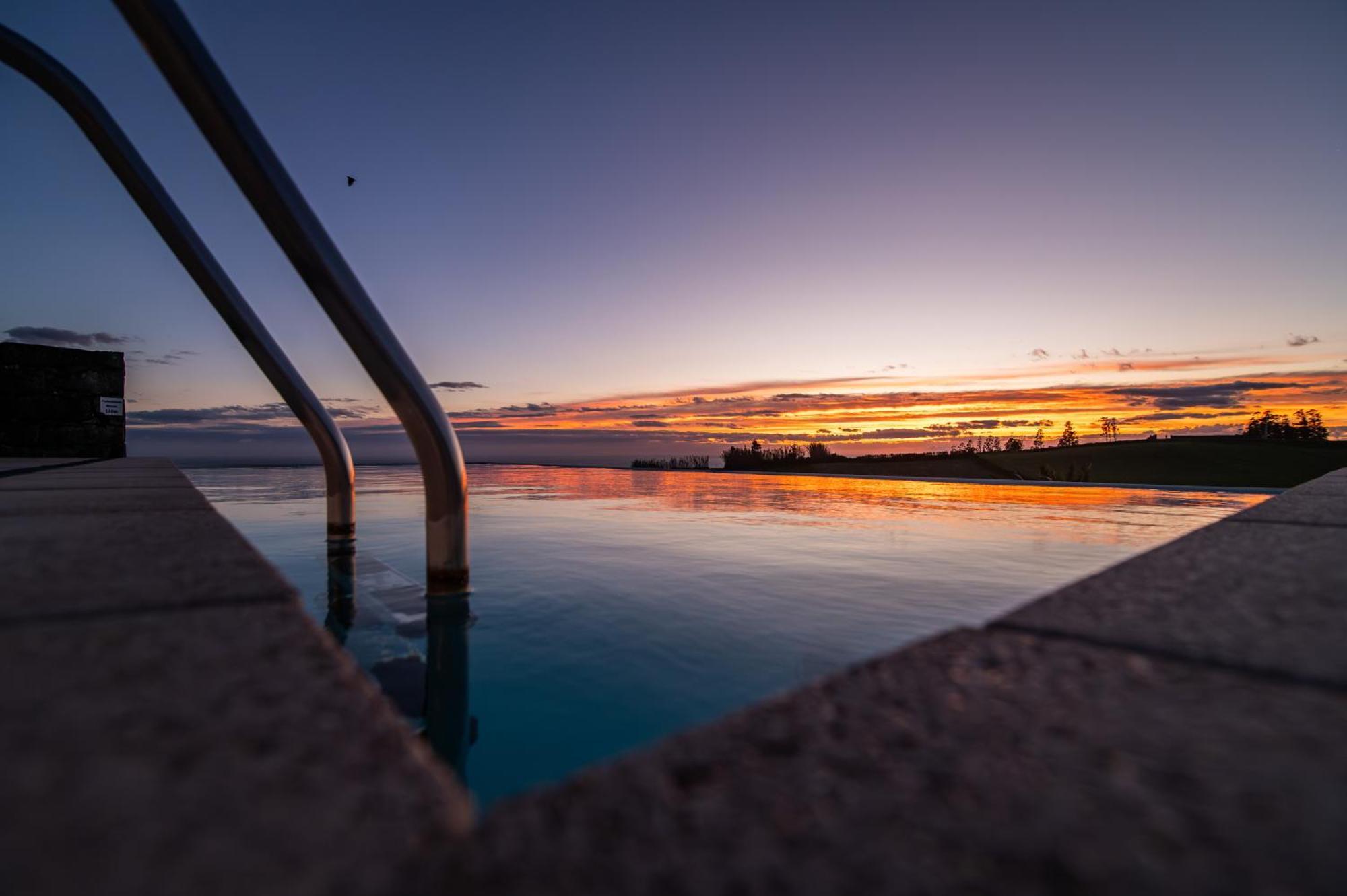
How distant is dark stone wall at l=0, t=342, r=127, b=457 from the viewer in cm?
1206

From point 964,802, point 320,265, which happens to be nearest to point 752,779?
point 964,802

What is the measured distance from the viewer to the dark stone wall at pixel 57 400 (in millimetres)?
12062

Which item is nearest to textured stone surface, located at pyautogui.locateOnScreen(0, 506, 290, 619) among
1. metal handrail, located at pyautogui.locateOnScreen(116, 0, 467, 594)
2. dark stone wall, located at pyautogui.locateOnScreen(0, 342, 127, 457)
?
metal handrail, located at pyautogui.locateOnScreen(116, 0, 467, 594)

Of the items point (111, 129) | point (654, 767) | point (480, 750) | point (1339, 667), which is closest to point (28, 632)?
point (654, 767)

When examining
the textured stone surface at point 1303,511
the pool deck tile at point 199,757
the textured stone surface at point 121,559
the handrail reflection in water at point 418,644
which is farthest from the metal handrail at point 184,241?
the textured stone surface at point 1303,511

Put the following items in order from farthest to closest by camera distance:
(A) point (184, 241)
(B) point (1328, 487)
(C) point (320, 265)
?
(A) point (184, 241) < (B) point (1328, 487) < (C) point (320, 265)

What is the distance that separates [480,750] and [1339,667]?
2.47 m

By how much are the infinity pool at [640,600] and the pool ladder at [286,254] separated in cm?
70

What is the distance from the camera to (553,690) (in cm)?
298

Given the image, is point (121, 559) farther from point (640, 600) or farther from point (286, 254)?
point (640, 600)

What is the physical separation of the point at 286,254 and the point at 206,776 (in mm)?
3453

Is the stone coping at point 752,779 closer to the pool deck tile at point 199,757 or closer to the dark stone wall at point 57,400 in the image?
the pool deck tile at point 199,757

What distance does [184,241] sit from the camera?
577 cm

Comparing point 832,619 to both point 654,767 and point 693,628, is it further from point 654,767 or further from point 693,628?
point 654,767
